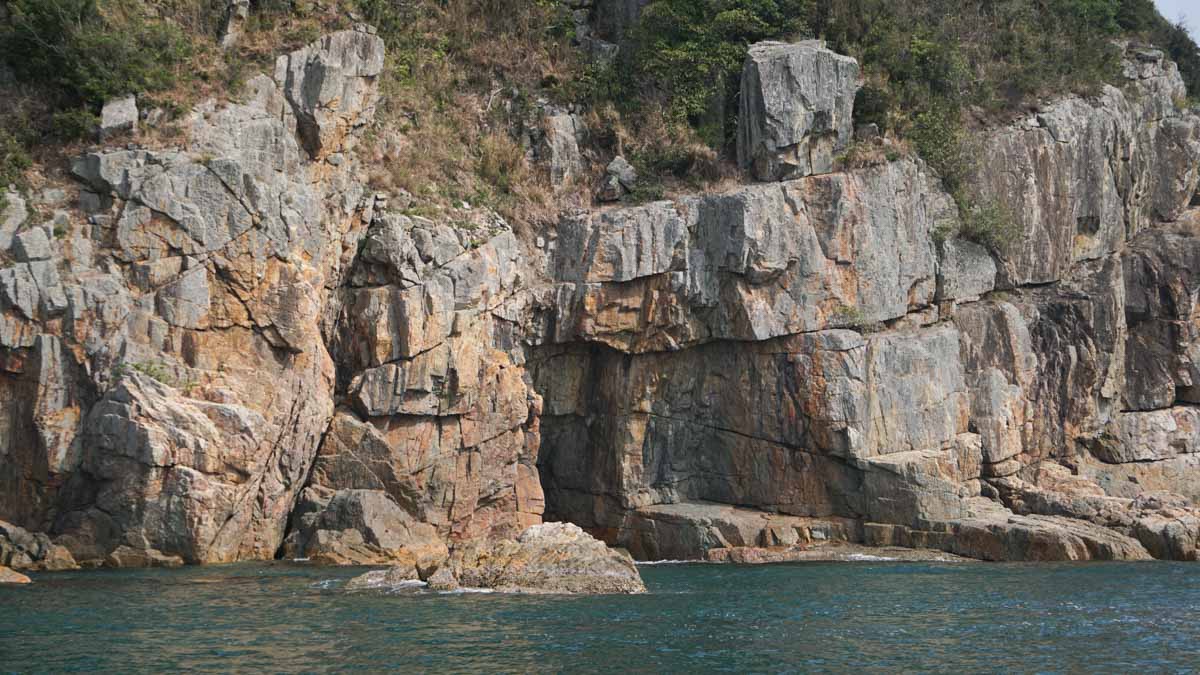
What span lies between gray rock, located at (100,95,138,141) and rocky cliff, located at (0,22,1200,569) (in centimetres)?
94

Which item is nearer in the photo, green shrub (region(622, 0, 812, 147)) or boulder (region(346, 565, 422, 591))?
boulder (region(346, 565, 422, 591))

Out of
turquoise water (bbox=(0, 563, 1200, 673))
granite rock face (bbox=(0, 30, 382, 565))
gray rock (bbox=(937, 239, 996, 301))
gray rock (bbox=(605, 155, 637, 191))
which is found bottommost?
turquoise water (bbox=(0, 563, 1200, 673))

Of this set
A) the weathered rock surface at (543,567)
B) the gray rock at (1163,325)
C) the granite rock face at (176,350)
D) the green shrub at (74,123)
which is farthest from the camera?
the gray rock at (1163,325)

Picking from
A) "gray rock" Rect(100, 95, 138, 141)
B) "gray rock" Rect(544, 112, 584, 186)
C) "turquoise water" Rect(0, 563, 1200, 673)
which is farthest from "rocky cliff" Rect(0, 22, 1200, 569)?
"turquoise water" Rect(0, 563, 1200, 673)

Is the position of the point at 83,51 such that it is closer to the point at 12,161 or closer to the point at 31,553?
the point at 12,161

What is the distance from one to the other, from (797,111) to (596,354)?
34.1 ft

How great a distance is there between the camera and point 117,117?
32.5m

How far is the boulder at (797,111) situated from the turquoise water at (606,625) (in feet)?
51.4

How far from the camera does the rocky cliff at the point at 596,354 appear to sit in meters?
30.0

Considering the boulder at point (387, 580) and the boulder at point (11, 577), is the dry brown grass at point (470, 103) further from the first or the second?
the boulder at point (11, 577)

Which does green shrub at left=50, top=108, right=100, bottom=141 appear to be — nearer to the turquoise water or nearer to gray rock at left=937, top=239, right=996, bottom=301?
the turquoise water

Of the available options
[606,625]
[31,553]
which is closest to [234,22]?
[31,553]

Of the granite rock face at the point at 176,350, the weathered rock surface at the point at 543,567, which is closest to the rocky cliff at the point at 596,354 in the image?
the granite rock face at the point at 176,350

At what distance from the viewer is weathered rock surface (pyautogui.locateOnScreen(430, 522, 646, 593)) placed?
26734 mm
